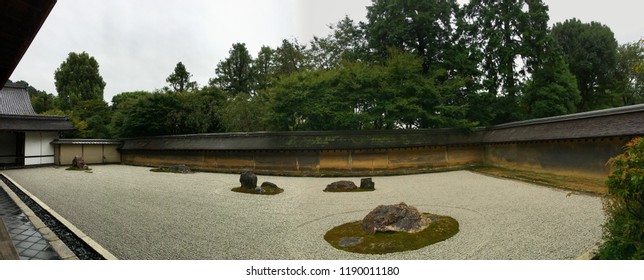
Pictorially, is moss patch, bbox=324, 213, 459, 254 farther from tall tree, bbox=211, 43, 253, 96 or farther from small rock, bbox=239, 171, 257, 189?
tall tree, bbox=211, 43, 253, 96

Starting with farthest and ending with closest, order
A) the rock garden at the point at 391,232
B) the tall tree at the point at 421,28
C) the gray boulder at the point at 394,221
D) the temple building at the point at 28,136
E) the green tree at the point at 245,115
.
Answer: the green tree at the point at 245,115 < the temple building at the point at 28,136 < the tall tree at the point at 421,28 < the gray boulder at the point at 394,221 < the rock garden at the point at 391,232

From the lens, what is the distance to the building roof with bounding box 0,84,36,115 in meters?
19.3

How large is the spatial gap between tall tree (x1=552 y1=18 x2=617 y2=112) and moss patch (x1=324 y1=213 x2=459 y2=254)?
21404 mm

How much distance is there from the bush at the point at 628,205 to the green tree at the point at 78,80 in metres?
24.8

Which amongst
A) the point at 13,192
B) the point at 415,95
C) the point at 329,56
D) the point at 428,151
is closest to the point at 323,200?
the point at 428,151

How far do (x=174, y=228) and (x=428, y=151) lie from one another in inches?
345

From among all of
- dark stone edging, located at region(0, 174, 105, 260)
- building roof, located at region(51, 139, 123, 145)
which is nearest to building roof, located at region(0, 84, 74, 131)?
building roof, located at region(51, 139, 123, 145)

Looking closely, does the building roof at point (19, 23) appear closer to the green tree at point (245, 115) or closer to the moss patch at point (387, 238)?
the moss patch at point (387, 238)

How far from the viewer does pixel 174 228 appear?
4.80 meters

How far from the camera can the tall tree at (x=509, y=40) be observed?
16.0m

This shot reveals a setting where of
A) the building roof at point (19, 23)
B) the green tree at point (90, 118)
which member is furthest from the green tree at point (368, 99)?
the green tree at point (90, 118)

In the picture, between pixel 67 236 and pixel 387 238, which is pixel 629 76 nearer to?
pixel 387 238

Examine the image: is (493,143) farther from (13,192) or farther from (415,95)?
(13,192)

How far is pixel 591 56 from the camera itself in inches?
758
